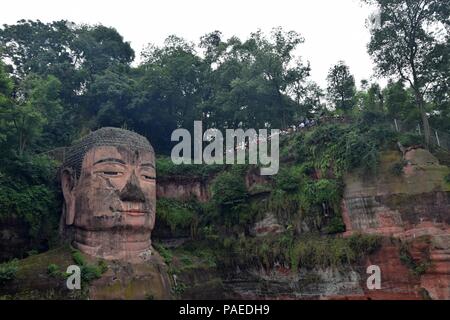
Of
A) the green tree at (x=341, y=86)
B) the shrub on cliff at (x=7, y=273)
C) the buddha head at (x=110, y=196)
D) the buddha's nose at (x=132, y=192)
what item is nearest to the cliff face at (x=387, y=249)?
the buddha head at (x=110, y=196)

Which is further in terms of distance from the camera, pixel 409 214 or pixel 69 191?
pixel 69 191

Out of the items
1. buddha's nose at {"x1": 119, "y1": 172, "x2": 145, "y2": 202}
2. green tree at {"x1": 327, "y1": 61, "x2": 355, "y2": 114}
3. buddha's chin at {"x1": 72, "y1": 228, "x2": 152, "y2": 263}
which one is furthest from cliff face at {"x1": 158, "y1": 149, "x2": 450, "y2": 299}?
green tree at {"x1": 327, "y1": 61, "x2": 355, "y2": 114}

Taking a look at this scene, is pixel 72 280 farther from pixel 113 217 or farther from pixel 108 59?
pixel 108 59

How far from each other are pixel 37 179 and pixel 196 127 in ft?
40.1

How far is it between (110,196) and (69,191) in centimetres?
237

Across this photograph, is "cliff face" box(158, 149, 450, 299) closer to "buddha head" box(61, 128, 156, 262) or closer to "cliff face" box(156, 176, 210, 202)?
"buddha head" box(61, 128, 156, 262)

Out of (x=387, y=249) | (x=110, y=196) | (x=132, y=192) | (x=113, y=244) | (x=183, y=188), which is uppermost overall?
(x=183, y=188)

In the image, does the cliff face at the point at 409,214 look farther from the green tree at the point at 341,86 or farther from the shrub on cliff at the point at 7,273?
the shrub on cliff at the point at 7,273

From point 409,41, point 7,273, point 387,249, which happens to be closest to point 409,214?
point 387,249

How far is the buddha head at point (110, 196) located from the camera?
1664 cm

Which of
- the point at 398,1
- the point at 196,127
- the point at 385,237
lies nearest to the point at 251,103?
the point at 196,127

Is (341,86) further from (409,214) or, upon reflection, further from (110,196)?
(110,196)

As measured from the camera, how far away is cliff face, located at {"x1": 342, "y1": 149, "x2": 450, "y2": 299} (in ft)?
53.7

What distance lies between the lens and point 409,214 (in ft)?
58.2
